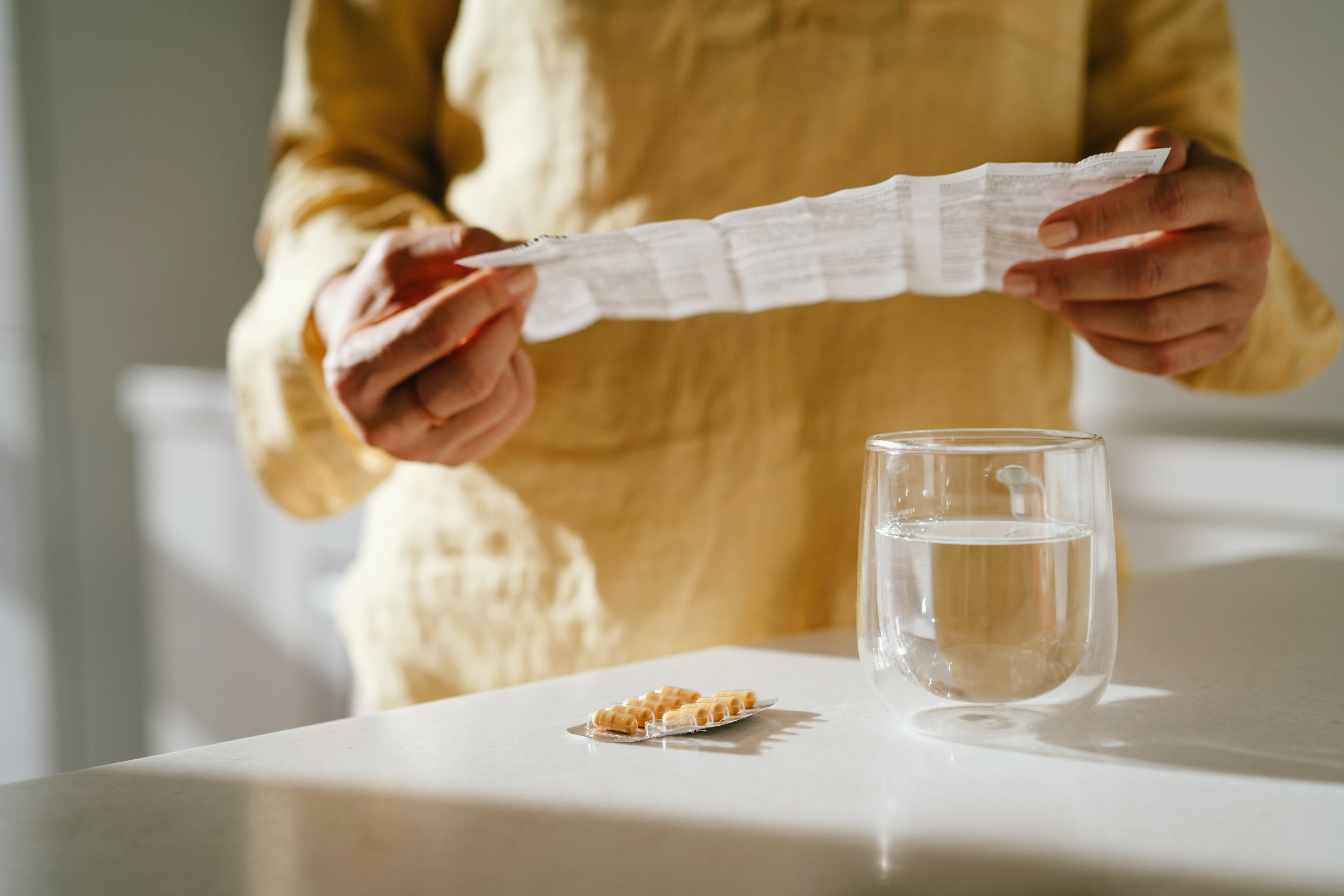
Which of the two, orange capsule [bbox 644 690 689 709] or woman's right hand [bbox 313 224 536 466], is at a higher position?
woman's right hand [bbox 313 224 536 466]

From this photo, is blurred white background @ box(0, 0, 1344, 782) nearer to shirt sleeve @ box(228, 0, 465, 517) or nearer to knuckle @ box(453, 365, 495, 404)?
shirt sleeve @ box(228, 0, 465, 517)

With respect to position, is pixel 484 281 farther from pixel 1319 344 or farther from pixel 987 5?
pixel 1319 344

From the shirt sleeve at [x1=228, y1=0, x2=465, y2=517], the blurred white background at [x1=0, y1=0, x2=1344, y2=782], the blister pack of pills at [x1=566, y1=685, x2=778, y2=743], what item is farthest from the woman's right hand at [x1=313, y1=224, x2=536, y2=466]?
the blurred white background at [x1=0, y1=0, x2=1344, y2=782]

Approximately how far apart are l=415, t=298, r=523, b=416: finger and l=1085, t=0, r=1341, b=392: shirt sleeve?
483 mm

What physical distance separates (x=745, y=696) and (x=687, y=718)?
0.10 ft

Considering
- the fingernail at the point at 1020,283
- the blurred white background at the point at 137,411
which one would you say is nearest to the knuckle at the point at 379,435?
the fingernail at the point at 1020,283

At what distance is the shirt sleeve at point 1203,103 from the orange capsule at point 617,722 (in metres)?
0.53

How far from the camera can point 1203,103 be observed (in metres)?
0.75

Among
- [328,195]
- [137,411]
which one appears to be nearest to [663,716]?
[328,195]

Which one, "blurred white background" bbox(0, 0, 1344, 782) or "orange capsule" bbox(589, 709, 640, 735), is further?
"blurred white background" bbox(0, 0, 1344, 782)

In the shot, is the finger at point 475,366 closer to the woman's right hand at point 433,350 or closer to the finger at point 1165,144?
the woman's right hand at point 433,350

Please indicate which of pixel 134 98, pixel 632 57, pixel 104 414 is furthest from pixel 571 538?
pixel 134 98

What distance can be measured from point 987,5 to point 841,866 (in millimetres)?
571

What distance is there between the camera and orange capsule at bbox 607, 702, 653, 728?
0.39m
